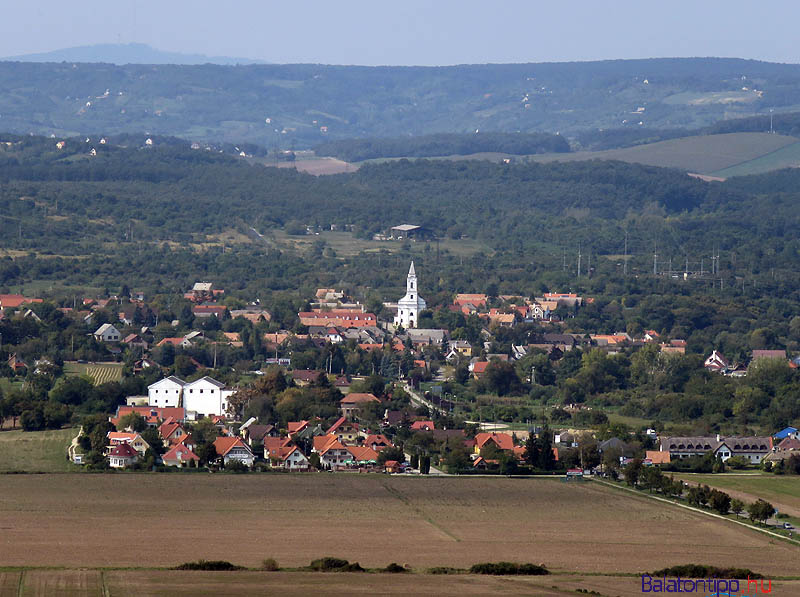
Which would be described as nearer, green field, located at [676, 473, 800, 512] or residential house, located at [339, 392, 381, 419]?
green field, located at [676, 473, 800, 512]

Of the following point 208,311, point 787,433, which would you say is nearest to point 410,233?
point 208,311

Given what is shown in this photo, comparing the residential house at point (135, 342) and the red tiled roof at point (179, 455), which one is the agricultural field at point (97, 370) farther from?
the red tiled roof at point (179, 455)

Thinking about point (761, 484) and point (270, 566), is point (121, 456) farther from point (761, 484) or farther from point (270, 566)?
point (761, 484)

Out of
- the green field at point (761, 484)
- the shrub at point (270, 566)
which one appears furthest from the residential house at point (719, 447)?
the shrub at point (270, 566)

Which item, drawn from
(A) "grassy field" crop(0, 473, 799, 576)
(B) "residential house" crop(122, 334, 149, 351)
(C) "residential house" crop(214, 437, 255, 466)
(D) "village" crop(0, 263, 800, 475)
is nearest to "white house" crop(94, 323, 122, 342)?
(D) "village" crop(0, 263, 800, 475)

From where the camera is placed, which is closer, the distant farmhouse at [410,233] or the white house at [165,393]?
the white house at [165,393]

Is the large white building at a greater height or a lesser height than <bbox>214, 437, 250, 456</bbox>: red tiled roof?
lesser

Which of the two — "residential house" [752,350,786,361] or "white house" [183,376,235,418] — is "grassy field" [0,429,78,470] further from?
"residential house" [752,350,786,361]
